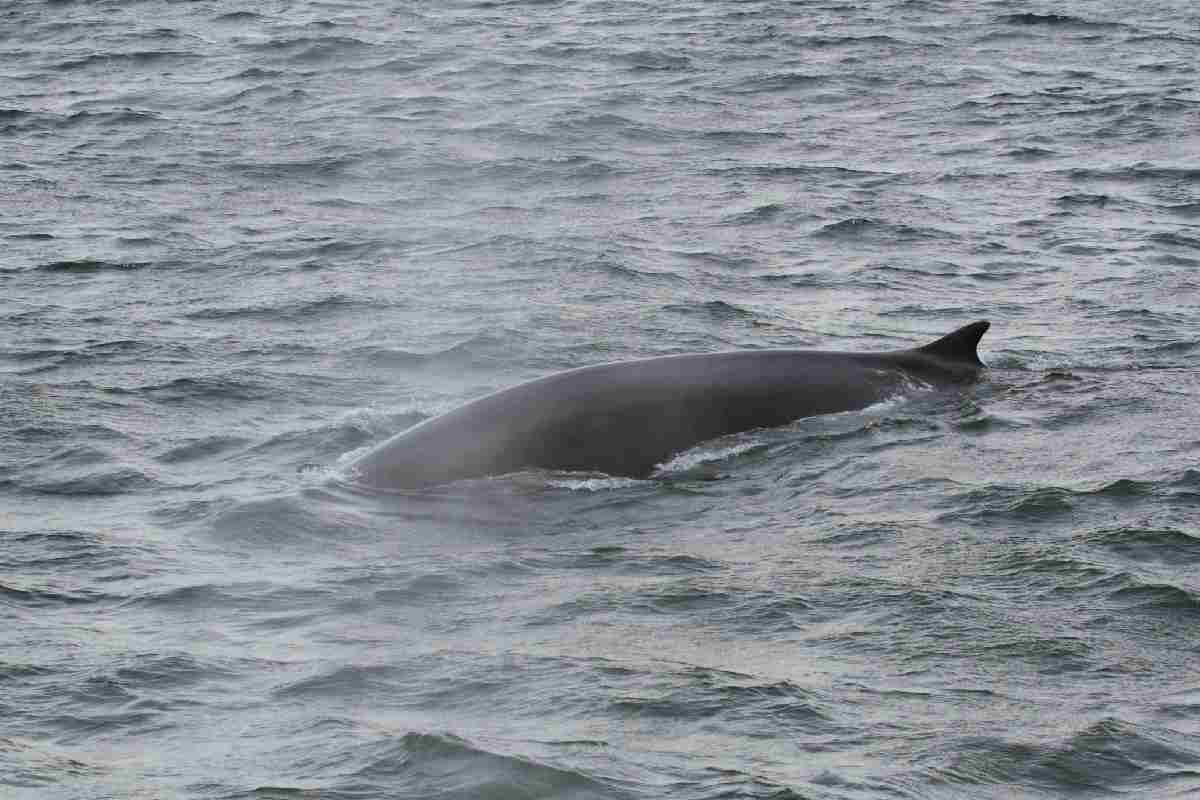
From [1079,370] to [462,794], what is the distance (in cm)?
963

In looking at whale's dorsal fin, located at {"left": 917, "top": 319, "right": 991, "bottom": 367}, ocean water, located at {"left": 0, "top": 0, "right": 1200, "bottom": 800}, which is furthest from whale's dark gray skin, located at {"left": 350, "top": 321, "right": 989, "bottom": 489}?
whale's dorsal fin, located at {"left": 917, "top": 319, "right": 991, "bottom": 367}

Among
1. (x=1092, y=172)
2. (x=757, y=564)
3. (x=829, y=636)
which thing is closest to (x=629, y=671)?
(x=829, y=636)

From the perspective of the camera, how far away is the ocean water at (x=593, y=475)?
9.40m

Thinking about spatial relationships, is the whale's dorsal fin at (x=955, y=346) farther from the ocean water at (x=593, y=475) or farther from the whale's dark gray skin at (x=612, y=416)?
the whale's dark gray skin at (x=612, y=416)

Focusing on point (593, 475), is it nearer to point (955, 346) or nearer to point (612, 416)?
point (612, 416)

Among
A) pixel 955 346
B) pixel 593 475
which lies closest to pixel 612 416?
pixel 593 475

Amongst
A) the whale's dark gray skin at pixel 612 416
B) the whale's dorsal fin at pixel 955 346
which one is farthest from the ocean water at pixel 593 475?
the whale's dorsal fin at pixel 955 346

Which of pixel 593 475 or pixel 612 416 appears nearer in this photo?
pixel 593 475

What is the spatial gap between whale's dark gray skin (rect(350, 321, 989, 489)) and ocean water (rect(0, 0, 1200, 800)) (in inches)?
6.6

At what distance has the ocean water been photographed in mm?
9398

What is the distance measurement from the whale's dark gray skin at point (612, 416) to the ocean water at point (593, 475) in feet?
0.55

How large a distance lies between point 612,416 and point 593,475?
47cm

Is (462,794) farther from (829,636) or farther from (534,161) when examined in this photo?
(534,161)

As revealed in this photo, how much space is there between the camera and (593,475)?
13242mm
